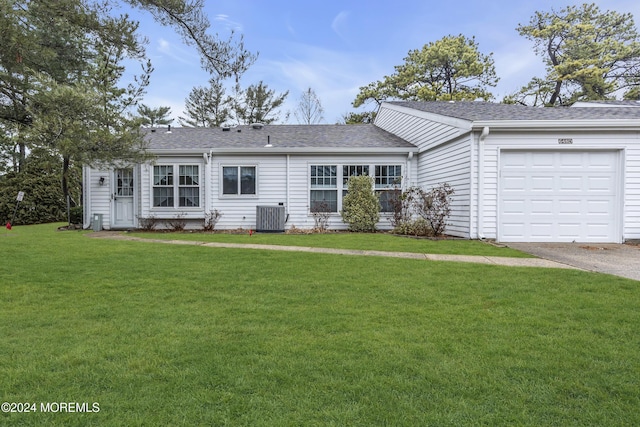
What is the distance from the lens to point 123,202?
12.7m

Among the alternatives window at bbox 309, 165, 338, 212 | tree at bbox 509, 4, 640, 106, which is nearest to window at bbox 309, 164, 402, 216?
window at bbox 309, 165, 338, 212

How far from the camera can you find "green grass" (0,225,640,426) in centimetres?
196

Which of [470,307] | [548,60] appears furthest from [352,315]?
[548,60]

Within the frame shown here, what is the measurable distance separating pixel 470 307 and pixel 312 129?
12.6 m

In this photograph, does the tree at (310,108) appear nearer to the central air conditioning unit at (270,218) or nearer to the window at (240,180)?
the window at (240,180)

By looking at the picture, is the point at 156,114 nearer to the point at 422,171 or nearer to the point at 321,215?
the point at 321,215

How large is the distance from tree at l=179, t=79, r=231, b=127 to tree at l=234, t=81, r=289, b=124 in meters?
1.21

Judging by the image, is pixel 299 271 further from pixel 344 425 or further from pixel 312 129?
pixel 312 129

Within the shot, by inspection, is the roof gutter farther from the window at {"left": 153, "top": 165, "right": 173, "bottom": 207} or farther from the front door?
the front door

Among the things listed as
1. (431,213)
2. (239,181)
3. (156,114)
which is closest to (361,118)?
(239,181)

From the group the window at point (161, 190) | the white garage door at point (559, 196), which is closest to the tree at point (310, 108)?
the window at point (161, 190)

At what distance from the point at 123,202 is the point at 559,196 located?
13210 millimetres

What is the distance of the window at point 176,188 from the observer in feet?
40.8

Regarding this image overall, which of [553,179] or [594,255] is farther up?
[553,179]
